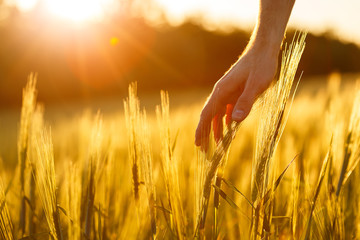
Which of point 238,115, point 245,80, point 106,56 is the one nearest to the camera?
point 238,115

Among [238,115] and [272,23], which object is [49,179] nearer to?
[238,115]

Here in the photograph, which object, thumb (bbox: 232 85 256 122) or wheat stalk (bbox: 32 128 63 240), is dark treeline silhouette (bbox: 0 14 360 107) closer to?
wheat stalk (bbox: 32 128 63 240)

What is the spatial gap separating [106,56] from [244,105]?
494 inches

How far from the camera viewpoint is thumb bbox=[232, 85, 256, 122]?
2.77 feet

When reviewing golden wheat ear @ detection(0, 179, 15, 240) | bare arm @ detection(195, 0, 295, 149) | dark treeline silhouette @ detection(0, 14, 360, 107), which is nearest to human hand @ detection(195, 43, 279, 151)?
bare arm @ detection(195, 0, 295, 149)

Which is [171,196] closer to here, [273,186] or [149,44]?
[273,186]

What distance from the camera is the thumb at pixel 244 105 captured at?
0.84 metres

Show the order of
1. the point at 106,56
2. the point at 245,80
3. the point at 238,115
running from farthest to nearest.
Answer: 1. the point at 106,56
2. the point at 245,80
3. the point at 238,115

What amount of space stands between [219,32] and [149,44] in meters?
4.67

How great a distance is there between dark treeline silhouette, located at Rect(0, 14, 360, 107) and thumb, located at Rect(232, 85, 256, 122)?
1130 centimetres

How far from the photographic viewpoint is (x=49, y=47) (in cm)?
1170

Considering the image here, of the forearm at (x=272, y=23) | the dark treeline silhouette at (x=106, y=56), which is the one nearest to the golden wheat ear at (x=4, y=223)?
the forearm at (x=272, y=23)

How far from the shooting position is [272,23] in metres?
0.95

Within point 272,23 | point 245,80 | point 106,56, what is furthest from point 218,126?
point 106,56
